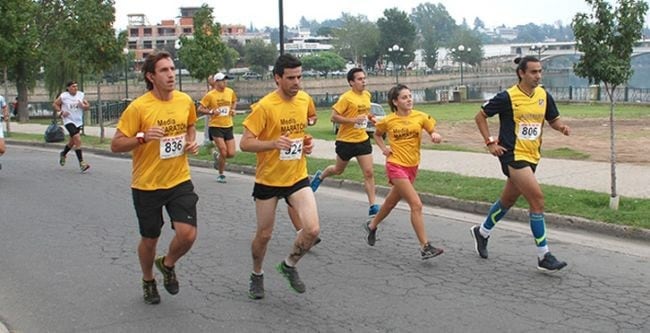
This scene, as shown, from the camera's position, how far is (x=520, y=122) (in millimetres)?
7730

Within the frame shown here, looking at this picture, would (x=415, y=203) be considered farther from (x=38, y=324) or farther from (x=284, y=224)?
(x=38, y=324)

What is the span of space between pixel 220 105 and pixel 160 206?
8102 mm

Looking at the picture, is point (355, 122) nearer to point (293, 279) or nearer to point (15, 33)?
point (293, 279)

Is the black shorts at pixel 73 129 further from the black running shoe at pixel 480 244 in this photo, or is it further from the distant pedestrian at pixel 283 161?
the distant pedestrian at pixel 283 161

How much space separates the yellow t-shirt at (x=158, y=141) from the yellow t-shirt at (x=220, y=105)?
775 centimetres

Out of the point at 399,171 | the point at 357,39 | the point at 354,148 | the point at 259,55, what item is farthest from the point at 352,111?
the point at 357,39

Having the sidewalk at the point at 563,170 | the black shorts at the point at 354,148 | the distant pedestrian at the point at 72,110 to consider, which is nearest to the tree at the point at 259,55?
the distant pedestrian at the point at 72,110

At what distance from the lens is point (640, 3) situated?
32.4 ft

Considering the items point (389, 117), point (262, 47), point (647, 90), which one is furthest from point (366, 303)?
point (262, 47)

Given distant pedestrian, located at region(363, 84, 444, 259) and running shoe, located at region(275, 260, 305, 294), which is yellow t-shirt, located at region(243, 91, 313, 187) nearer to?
running shoe, located at region(275, 260, 305, 294)

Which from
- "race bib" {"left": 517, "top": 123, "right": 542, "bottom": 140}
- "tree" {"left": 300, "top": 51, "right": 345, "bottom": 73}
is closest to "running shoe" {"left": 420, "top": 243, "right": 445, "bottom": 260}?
"race bib" {"left": 517, "top": 123, "right": 542, "bottom": 140}

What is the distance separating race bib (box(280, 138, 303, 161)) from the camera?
672 cm

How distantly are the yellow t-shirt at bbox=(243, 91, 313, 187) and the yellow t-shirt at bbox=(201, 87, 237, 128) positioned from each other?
7.64 m

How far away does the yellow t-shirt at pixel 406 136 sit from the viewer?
8.50 m
